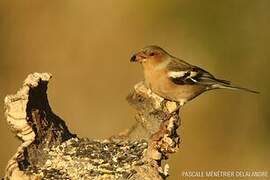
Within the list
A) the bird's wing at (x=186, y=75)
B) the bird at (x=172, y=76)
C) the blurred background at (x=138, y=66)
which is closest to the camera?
the bird at (x=172, y=76)

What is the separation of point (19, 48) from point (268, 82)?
2.88 metres

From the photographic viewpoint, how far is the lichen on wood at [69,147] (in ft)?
16.6

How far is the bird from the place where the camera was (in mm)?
6930

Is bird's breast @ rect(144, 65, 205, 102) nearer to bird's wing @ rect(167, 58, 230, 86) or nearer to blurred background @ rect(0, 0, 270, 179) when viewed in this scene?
bird's wing @ rect(167, 58, 230, 86)

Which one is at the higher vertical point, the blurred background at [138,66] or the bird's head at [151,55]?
the blurred background at [138,66]

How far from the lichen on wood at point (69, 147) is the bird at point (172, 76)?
3.21 ft

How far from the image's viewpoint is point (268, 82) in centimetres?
982

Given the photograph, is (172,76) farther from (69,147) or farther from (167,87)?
(69,147)

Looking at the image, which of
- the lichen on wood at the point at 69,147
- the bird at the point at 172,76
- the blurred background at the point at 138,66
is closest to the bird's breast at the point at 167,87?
the bird at the point at 172,76

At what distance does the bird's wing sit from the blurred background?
220 centimetres

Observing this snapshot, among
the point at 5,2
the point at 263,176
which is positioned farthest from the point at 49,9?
the point at 263,176

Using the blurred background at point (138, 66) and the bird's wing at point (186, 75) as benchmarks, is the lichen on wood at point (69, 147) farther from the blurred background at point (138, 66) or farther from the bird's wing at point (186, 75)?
the blurred background at point (138, 66)

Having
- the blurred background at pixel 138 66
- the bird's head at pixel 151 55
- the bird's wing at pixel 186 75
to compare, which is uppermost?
the blurred background at pixel 138 66

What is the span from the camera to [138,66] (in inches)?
386
